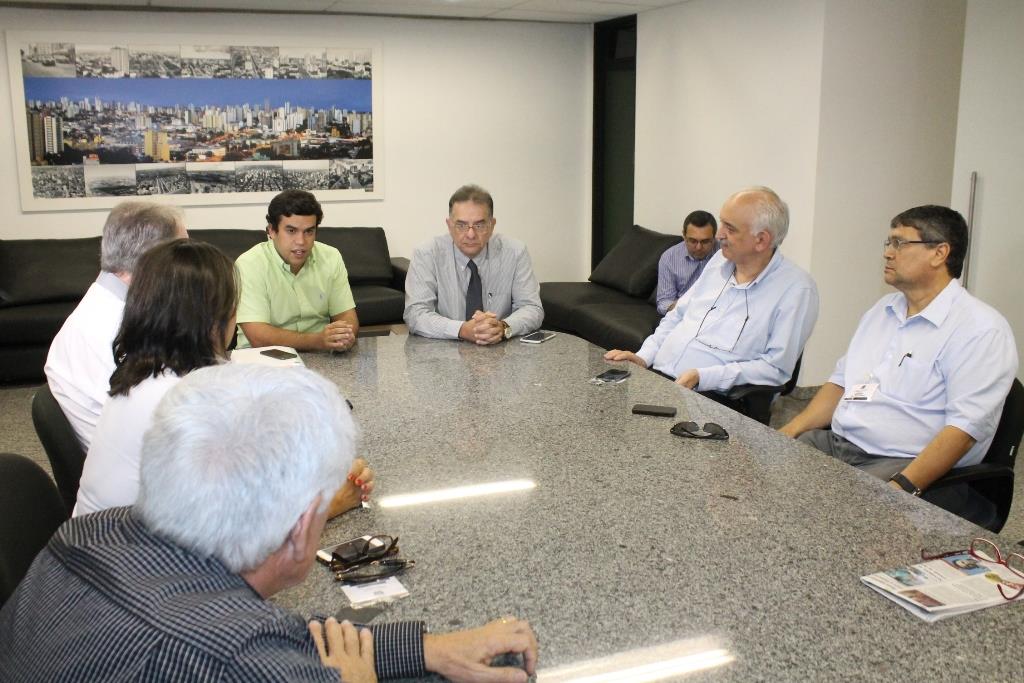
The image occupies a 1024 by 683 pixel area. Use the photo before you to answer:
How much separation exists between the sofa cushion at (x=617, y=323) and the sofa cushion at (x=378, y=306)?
1.23 m

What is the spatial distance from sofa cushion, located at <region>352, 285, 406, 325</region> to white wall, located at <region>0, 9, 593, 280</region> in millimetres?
963

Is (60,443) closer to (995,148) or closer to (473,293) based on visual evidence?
(473,293)

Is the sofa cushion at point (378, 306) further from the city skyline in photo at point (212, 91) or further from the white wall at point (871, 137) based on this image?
the white wall at point (871, 137)

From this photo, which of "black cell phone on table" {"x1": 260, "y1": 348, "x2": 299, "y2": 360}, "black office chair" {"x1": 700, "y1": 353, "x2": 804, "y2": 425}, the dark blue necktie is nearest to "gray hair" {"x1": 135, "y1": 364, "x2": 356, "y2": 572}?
"black cell phone on table" {"x1": 260, "y1": 348, "x2": 299, "y2": 360}

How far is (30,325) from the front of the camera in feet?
19.0

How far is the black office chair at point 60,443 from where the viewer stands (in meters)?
2.30

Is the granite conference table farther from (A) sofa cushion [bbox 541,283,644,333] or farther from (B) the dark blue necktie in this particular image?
(A) sofa cushion [bbox 541,283,644,333]

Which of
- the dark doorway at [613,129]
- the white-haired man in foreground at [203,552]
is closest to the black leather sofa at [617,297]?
the dark doorway at [613,129]

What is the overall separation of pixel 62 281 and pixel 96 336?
4.10 meters

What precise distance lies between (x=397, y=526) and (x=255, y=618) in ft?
2.65

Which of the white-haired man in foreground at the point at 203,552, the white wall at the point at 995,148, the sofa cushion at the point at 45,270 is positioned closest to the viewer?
the white-haired man in foreground at the point at 203,552

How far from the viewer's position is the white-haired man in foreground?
108 centimetres

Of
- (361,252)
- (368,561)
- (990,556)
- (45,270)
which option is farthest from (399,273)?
(990,556)

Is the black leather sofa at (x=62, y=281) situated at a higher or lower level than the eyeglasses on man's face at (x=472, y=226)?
lower
